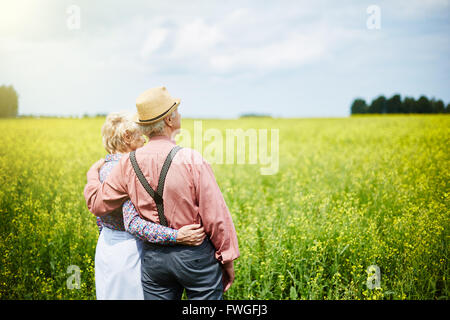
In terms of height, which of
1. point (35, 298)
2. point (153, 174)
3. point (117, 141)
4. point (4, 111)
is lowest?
point (35, 298)

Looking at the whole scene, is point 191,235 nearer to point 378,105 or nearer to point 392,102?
point 392,102

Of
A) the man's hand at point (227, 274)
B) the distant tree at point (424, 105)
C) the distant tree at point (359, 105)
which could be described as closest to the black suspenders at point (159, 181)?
the man's hand at point (227, 274)

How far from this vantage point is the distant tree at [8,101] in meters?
5.61

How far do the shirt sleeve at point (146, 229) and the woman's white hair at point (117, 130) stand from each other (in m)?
0.54

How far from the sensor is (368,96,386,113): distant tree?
21.4 meters

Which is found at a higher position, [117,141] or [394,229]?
[117,141]

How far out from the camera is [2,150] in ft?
21.6

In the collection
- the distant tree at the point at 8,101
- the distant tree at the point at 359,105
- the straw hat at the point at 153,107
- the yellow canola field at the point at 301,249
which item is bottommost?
the yellow canola field at the point at 301,249

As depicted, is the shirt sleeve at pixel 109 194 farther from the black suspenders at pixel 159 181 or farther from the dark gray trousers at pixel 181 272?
the dark gray trousers at pixel 181 272

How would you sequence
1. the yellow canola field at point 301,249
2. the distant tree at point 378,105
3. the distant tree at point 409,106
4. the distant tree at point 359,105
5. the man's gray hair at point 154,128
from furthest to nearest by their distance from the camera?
the distant tree at point 378,105 < the distant tree at point 359,105 < the distant tree at point 409,106 < the yellow canola field at point 301,249 < the man's gray hair at point 154,128

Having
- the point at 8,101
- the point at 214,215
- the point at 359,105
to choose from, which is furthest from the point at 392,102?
the point at 214,215

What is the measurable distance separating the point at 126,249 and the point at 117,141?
85cm

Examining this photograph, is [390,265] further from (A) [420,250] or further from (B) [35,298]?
(B) [35,298]
